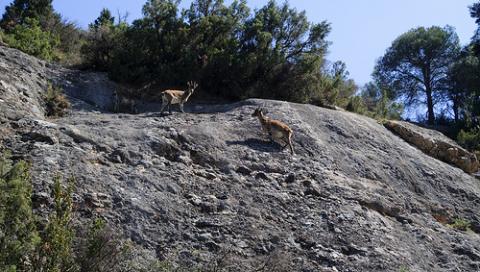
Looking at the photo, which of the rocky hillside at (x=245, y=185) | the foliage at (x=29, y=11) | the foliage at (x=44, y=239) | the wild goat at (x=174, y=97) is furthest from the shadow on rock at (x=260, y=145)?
the foliage at (x=29, y=11)

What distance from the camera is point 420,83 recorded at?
1442 inches

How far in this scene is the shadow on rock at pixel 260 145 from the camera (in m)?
15.6

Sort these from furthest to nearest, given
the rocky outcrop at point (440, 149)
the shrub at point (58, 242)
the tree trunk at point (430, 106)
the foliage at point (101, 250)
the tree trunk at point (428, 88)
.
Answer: the tree trunk at point (428, 88), the tree trunk at point (430, 106), the rocky outcrop at point (440, 149), the foliage at point (101, 250), the shrub at point (58, 242)

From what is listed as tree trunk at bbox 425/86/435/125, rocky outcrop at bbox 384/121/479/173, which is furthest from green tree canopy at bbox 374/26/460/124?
rocky outcrop at bbox 384/121/479/173

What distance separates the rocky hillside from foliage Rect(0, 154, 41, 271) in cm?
243

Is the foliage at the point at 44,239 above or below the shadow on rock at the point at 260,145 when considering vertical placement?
below

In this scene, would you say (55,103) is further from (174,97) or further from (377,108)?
(377,108)

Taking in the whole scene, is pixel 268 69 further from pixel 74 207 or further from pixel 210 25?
pixel 74 207

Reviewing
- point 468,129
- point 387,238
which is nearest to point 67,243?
point 387,238

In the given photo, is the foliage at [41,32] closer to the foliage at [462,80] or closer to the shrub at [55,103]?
the shrub at [55,103]

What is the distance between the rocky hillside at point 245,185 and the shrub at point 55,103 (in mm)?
234

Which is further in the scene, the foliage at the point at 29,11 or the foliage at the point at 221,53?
the foliage at the point at 29,11

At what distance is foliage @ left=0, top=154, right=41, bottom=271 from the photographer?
8.61 m

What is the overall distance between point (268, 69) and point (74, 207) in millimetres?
10449
